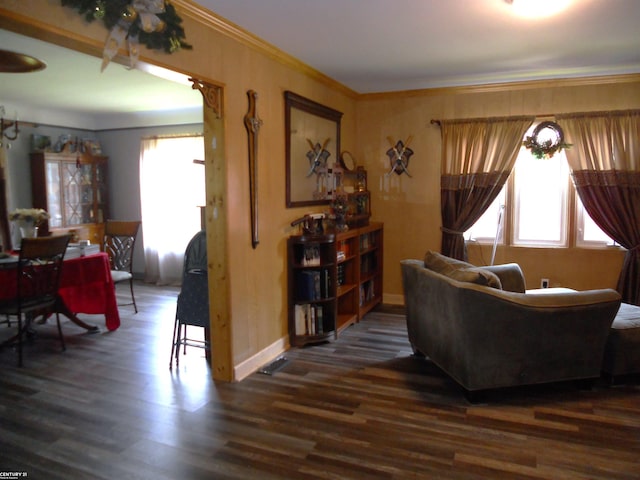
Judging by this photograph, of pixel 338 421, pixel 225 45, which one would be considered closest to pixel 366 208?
pixel 225 45

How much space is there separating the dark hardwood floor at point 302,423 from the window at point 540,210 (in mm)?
2168

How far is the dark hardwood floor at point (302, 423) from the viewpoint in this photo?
2.40 m

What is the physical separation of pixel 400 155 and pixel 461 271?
2.76m

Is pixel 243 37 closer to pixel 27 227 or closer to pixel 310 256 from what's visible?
pixel 310 256

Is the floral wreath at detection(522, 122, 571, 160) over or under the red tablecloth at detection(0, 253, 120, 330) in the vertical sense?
over

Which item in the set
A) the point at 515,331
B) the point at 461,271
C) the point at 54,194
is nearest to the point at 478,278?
the point at 461,271

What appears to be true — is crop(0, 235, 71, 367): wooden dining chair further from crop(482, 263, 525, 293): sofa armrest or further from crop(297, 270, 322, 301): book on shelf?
crop(482, 263, 525, 293): sofa armrest

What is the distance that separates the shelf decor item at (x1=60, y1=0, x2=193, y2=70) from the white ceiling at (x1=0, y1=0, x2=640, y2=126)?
37cm

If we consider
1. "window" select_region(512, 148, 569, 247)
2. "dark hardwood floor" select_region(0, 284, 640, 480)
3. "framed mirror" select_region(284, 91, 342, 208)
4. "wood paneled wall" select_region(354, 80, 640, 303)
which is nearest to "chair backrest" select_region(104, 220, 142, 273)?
"dark hardwood floor" select_region(0, 284, 640, 480)

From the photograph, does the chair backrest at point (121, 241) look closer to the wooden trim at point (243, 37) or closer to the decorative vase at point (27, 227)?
the decorative vase at point (27, 227)

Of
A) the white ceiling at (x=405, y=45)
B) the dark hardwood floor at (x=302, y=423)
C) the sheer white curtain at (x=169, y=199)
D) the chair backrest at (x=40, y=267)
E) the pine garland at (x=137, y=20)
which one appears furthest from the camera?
the sheer white curtain at (x=169, y=199)

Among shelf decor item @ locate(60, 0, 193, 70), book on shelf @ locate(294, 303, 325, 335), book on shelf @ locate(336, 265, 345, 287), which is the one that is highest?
shelf decor item @ locate(60, 0, 193, 70)

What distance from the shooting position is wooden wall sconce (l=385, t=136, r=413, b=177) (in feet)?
18.3

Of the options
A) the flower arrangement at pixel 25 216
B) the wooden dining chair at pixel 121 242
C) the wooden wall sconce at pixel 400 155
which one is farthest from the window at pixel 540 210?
the flower arrangement at pixel 25 216
